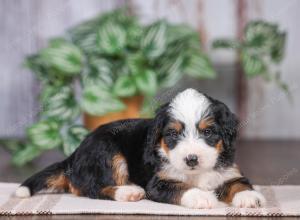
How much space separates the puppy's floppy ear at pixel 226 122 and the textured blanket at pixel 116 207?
A: 0.31 metres

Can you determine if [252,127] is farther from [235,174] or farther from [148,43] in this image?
[235,174]

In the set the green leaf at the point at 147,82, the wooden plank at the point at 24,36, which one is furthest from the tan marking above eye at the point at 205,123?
the wooden plank at the point at 24,36

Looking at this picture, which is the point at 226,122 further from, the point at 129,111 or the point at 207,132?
the point at 129,111

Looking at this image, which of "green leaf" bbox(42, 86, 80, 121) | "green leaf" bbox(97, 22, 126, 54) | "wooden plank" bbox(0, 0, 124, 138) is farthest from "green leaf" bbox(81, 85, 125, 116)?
"wooden plank" bbox(0, 0, 124, 138)

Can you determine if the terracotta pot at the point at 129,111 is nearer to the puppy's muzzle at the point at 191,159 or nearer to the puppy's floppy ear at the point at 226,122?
the puppy's floppy ear at the point at 226,122

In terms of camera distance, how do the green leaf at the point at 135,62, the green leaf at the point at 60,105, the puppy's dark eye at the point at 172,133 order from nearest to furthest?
the puppy's dark eye at the point at 172,133 → the green leaf at the point at 60,105 → the green leaf at the point at 135,62

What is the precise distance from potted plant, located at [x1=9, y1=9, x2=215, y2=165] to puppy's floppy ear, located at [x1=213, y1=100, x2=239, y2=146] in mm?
1529

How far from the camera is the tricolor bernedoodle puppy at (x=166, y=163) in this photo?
268 cm

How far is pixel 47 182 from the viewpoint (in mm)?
3059

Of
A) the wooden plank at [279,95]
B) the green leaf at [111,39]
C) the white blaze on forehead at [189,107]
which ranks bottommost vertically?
the wooden plank at [279,95]

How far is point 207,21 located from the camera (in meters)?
6.25

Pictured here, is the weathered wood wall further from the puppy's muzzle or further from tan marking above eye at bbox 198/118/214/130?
the puppy's muzzle

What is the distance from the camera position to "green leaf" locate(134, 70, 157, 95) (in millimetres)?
4418

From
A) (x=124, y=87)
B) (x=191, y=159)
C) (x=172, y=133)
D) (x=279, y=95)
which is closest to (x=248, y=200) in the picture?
(x=191, y=159)
